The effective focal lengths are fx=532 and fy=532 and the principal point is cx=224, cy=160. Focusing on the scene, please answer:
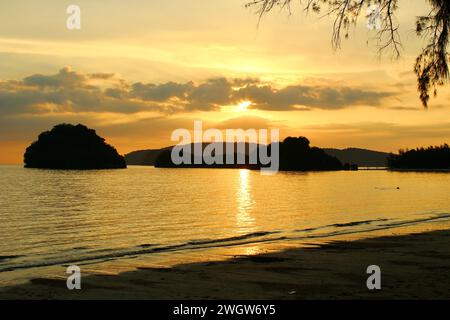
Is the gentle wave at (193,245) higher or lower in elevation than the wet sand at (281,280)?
lower

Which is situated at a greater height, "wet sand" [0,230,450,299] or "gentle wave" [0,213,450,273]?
"wet sand" [0,230,450,299]

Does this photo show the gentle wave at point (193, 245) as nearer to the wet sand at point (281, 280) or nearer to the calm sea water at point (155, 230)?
the calm sea water at point (155, 230)

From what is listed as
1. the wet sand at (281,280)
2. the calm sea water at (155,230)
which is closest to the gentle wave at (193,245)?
the calm sea water at (155,230)

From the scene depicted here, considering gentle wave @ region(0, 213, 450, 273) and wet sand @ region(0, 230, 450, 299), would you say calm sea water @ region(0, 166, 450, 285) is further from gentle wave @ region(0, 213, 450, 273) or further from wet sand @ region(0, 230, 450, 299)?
wet sand @ region(0, 230, 450, 299)

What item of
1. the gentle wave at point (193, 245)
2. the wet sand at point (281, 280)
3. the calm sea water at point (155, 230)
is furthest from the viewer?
the calm sea water at point (155, 230)

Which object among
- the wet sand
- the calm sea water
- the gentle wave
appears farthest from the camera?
the calm sea water

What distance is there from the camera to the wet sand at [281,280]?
1393 centimetres

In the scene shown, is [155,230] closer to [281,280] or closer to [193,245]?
[193,245]

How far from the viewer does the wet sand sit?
13.9 meters

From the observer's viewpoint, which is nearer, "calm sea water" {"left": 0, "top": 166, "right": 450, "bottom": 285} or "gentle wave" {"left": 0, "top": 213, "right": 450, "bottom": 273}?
"gentle wave" {"left": 0, "top": 213, "right": 450, "bottom": 273}

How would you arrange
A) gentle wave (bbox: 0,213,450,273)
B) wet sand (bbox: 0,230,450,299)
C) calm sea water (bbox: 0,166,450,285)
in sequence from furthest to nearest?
calm sea water (bbox: 0,166,450,285) → gentle wave (bbox: 0,213,450,273) → wet sand (bbox: 0,230,450,299)

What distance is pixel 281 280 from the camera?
52.5 ft

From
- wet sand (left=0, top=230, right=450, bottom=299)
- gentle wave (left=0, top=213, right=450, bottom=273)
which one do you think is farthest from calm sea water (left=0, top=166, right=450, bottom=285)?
wet sand (left=0, top=230, right=450, bottom=299)
